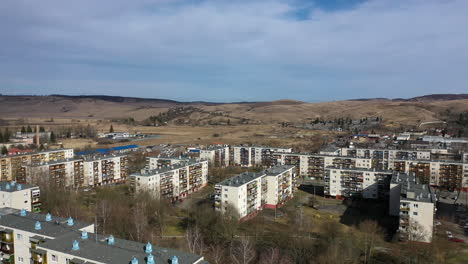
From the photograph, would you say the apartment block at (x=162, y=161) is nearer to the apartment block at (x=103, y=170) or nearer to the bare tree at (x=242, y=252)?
the apartment block at (x=103, y=170)

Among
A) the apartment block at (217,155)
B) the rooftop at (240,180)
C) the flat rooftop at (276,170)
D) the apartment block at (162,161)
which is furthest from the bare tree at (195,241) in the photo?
the apartment block at (217,155)

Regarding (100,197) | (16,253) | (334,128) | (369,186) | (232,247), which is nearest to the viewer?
(16,253)

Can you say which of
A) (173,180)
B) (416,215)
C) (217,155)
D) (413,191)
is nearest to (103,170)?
(173,180)

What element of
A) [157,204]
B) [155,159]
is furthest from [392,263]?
[155,159]

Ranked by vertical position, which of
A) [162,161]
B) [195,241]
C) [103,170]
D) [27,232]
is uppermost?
[27,232]

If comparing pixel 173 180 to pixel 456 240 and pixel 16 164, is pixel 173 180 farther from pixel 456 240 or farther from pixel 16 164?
pixel 456 240

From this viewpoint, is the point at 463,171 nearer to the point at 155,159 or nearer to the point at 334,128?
the point at 155,159
